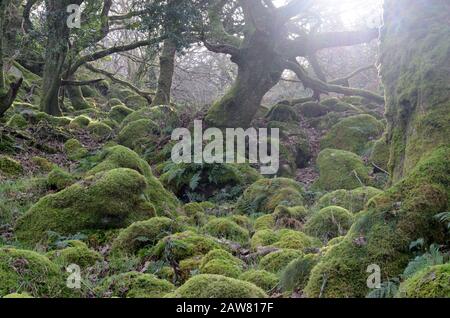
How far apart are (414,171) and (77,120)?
537 inches

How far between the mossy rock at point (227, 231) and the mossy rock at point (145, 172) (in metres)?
1.41

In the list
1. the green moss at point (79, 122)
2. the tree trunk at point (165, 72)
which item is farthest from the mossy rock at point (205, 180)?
the tree trunk at point (165, 72)

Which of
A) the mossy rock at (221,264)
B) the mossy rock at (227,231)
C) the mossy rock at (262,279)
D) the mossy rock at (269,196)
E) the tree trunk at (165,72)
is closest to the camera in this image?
the mossy rock at (262,279)

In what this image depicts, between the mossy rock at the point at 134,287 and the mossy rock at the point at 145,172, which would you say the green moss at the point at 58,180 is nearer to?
the mossy rock at the point at 145,172

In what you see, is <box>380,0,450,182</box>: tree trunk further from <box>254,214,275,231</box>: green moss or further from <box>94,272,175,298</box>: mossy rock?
<box>94,272,175,298</box>: mossy rock

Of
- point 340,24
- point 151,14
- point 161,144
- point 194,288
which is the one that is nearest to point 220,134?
point 161,144

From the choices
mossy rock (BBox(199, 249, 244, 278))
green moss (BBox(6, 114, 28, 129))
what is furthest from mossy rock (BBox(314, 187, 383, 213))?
green moss (BBox(6, 114, 28, 129))

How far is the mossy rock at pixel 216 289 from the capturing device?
3271 mm

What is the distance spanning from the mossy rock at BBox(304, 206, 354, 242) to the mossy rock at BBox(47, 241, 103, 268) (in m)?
2.60

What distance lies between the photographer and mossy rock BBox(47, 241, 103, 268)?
500 cm

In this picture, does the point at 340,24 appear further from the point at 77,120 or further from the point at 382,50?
the point at 382,50

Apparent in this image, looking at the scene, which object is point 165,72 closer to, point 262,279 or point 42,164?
point 42,164

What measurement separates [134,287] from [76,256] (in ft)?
3.93

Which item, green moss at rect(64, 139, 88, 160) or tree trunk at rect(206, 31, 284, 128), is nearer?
green moss at rect(64, 139, 88, 160)
